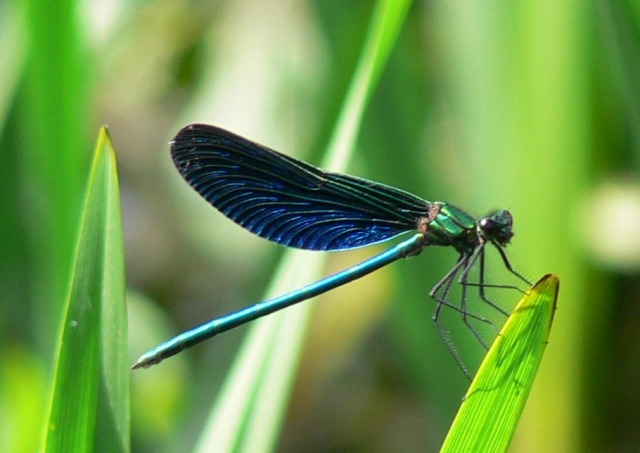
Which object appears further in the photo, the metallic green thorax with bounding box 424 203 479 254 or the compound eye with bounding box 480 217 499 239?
the metallic green thorax with bounding box 424 203 479 254

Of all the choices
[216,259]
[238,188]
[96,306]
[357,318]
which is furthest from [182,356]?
[96,306]

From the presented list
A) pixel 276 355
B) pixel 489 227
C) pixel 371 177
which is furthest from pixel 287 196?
pixel 276 355

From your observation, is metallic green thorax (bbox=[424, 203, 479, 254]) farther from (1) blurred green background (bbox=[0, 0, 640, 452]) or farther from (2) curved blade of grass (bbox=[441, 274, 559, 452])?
(2) curved blade of grass (bbox=[441, 274, 559, 452])

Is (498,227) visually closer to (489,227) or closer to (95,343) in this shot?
(489,227)

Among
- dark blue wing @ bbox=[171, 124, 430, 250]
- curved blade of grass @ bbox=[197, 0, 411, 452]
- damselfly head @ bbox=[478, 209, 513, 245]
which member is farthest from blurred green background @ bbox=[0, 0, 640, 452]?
damselfly head @ bbox=[478, 209, 513, 245]

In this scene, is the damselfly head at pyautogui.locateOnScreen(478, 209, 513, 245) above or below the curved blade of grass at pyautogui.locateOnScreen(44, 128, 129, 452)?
above

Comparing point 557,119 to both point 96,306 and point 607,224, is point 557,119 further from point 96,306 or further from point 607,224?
point 96,306

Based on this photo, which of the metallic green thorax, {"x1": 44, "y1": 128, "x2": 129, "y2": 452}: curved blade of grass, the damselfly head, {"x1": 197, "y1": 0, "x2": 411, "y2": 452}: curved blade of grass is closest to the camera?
{"x1": 44, "y1": 128, "x2": 129, "y2": 452}: curved blade of grass

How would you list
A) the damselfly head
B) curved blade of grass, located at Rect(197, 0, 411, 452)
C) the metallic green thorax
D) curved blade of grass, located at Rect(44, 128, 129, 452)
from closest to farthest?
curved blade of grass, located at Rect(44, 128, 129, 452)
curved blade of grass, located at Rect(197, 0, 411, 452)
the damselfly head
the metallic green thorax
